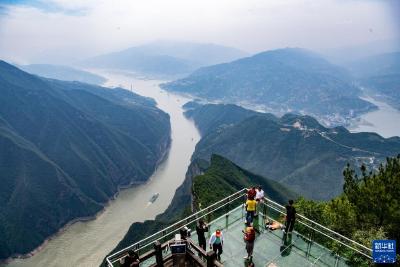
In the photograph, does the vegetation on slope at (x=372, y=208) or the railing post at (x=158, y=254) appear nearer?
the railing post at (x=158, y=254)

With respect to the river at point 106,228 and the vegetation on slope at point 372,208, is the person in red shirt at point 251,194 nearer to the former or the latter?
the vegetation on slope at point 372,208

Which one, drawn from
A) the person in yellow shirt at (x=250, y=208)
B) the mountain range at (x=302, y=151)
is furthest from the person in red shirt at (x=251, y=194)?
the mountain range at (x=302, y=151)

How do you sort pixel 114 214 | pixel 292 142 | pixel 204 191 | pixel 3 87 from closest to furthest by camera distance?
pixel 204 191 < pixel 114 214 < pixel 3 87 < pixel 292 142

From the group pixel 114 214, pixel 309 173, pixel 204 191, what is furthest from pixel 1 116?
pixel 309 173

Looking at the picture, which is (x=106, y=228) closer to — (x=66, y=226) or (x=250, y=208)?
(x=66, y=226)

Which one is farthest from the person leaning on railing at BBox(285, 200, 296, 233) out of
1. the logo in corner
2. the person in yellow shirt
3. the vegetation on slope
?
the vegetation on slope

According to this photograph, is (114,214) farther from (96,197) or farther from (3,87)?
(3,87)
